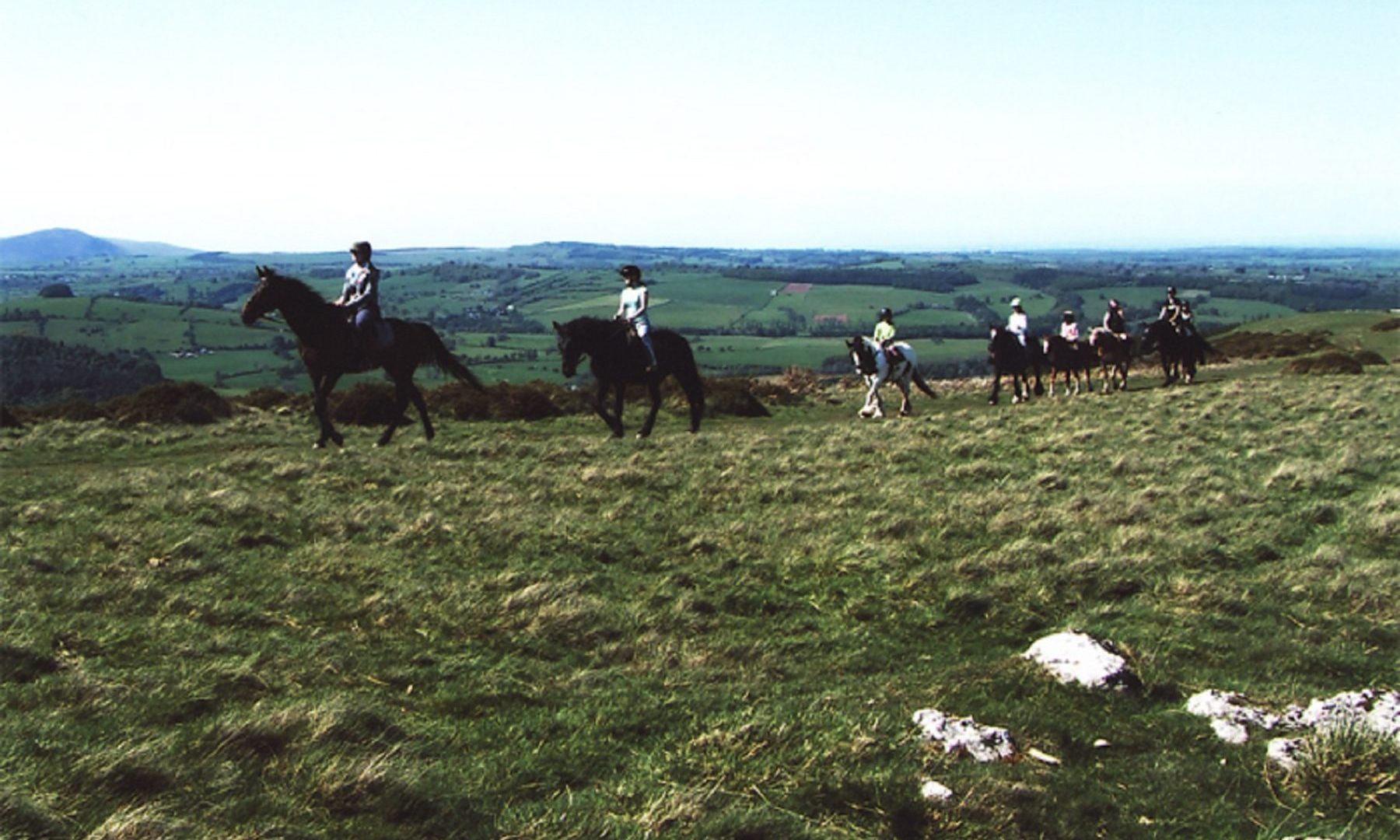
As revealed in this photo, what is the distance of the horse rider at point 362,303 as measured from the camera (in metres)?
17.8

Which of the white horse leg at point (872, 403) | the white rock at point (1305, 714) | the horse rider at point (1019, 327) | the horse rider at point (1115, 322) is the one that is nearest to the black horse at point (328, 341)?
the white horse leg at point (872, 403)

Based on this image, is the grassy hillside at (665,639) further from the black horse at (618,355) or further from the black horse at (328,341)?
the black horse at (618,355)

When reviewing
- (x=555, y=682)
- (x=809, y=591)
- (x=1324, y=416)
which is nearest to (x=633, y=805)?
(x=555, y=682)

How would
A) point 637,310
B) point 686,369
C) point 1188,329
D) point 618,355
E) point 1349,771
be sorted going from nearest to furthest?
1. point 1349,771
2. point 637,310
3. point 618,355
4. point 686,369
5. point 1188,329

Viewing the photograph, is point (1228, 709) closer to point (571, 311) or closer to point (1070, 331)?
point (1070, 331)

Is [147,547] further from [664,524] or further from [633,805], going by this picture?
[633,805]

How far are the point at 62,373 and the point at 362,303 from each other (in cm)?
5075

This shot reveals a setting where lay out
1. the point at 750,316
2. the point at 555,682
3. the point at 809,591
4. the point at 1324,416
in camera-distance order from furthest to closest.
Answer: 1. the point at 750,316
2. the point at 1324,416
3. the point at 809,591
4. the point at 555,682

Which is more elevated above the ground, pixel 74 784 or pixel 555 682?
pixel 74 784

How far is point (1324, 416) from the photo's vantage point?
24391mm

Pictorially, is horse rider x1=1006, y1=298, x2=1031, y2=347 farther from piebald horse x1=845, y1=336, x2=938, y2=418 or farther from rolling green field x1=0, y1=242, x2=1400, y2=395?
rolling green field x1=0, y1=242, x2=1400, y2=395

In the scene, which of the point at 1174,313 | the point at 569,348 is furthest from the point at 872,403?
the point at 1174,313

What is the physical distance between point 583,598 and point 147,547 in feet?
15.1

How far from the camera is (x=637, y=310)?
1995cm
